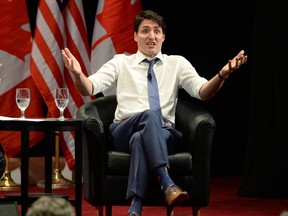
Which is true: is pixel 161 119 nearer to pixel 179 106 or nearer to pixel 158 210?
pixel 179 106

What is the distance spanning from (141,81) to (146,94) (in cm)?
10

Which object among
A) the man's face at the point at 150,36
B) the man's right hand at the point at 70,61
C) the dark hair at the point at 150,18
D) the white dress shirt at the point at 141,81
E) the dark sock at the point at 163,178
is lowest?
the dark sock at the point at 163,178

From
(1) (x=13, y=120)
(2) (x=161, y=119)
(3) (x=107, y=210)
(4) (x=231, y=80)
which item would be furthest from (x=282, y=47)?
(1) (x=13, y=120)

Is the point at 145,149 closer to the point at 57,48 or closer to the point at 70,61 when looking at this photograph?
the point at 70,61

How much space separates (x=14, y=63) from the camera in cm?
550

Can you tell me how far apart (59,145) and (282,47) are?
7.03 ft

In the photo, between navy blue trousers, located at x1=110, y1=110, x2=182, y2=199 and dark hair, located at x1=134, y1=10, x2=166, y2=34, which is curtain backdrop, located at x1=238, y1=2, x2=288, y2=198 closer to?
dark hair, located at x1=134, y1=10, x2=166, y2=34

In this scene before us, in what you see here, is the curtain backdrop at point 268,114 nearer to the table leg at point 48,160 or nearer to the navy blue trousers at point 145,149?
the navy blue trousers at point 145,149

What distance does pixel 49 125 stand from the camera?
3.46 m

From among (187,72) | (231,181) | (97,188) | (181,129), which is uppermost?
(187,72)

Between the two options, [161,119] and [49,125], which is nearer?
[49,125]

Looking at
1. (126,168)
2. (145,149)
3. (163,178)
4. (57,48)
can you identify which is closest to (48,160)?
(126,168)

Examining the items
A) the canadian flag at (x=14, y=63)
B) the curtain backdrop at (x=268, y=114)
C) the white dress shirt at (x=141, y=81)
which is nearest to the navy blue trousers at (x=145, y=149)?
the white dress shirt at (x=141, y=81)

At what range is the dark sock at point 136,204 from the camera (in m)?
3.38
